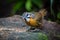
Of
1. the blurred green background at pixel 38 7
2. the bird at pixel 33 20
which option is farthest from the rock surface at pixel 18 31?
the blurred green background at pixel 38 7

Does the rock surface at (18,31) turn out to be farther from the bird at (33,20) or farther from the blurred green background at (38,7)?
the blurred green background at (38,7)

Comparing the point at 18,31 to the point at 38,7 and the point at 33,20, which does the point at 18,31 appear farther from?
the point at 38,7

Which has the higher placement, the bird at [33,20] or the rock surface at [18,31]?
the bird at [33,20]

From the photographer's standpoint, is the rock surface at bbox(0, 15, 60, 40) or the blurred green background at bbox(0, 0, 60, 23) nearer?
the rock surface at bbox(0, 15, 60, 40)

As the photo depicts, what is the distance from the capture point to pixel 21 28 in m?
4.20

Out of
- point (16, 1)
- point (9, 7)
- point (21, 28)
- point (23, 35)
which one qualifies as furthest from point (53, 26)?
point (9, 7)

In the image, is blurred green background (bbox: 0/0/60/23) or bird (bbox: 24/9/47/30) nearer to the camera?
bird (bbox: 24/9/47/30)

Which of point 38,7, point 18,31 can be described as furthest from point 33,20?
point 38,7

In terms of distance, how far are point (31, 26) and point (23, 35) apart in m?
0.24

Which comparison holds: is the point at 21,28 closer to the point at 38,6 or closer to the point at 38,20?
the point at 38,20

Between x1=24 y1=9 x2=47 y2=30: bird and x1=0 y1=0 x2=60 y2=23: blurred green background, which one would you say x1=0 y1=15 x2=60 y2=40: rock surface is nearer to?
x1=24 y1=9 x2=47 y2=30: bird

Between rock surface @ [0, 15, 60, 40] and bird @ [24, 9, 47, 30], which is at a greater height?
bird @ [24, 9, 47, 30]

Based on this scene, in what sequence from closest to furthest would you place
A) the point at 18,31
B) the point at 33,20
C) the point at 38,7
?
the point at 33,20
the point at 18,31
the point at 38,7

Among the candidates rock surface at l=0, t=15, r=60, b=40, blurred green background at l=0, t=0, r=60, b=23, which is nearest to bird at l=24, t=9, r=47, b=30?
rock surface at l=0, t=15, r=60, b=40
